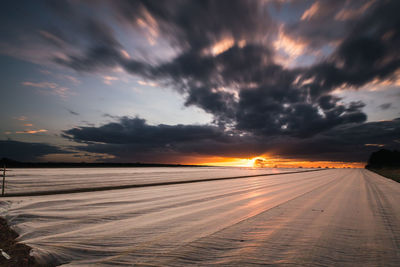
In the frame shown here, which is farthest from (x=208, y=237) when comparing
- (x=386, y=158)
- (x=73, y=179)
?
(x=386, y=158)

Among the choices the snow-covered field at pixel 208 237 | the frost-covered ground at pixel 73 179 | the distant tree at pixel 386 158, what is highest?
the distant tree at pixel 386 158

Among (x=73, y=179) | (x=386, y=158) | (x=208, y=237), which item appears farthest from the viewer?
(x=386, y=158)

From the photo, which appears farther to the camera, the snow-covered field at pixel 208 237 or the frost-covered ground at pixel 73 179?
the frost-covered ground at pixel 73 179

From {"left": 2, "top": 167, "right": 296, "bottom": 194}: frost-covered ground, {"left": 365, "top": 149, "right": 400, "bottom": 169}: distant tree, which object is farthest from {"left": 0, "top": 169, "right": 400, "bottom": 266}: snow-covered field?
{"left": 365, "top": 149, "right": 400, "bottom": 169}: distant tree

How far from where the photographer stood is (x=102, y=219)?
630 cm

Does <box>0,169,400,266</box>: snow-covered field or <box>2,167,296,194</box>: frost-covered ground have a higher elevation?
<box>0,169,400,266</box>: snow-covered field

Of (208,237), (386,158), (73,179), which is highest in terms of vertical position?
(386,158)

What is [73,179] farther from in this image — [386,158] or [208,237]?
[386,158]

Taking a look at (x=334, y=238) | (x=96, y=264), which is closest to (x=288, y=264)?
(x=334, y=238)

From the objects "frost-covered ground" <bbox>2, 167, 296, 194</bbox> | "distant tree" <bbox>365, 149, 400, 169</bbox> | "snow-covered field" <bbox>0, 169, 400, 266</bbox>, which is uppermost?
"distant tree" <bbox>365, 149, 400, 169</bbox>

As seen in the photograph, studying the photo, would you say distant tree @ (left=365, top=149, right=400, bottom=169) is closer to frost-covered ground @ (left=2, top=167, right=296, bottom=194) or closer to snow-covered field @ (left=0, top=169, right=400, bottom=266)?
frost-covered ground @ (left=2, top=167, right=296, bottom=194)

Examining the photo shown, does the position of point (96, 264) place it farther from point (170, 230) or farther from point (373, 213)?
point (373, 213)

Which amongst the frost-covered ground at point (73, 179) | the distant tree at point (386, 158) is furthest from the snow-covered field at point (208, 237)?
the distant tree at point (386, 158)

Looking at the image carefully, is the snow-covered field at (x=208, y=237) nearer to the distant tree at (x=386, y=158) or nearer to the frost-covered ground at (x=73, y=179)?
the frost-covered ground at (x=73, y=179)
